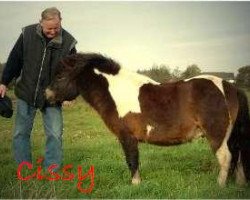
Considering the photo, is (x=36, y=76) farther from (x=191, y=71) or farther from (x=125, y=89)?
(x=191, y=71)

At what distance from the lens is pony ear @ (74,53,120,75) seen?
5.73 meters

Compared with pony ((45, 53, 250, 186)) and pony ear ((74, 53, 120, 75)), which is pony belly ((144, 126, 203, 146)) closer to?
pony ((45, 53, 250, 186))

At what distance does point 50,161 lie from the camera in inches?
238

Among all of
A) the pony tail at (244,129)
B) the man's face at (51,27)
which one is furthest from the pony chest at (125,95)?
the pony tail at (244,129)

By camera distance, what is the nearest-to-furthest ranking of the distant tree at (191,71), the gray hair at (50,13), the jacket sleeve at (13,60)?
the gray hair at (50,13) < the jacket sleeve at (13,60) < the distant tree at (191,71)

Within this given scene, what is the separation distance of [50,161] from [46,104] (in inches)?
33.0

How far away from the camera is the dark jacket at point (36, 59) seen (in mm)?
5914

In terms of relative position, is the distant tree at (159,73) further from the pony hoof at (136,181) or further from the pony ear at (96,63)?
the pony hoof at (136,181)

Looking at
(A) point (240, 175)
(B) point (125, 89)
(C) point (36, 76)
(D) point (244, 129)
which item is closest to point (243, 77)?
(D) point (244, 129)

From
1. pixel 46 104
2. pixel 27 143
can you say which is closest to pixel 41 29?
pixel 46 104

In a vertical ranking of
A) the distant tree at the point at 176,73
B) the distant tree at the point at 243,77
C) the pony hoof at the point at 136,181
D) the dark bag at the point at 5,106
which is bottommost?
the pony hoof at the point at 136,181

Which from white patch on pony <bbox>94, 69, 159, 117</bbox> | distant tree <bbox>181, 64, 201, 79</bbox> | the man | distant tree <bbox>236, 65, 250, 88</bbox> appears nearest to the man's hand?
the man

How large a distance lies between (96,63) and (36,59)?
880 millimetres

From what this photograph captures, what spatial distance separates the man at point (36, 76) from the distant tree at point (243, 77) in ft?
10.0
